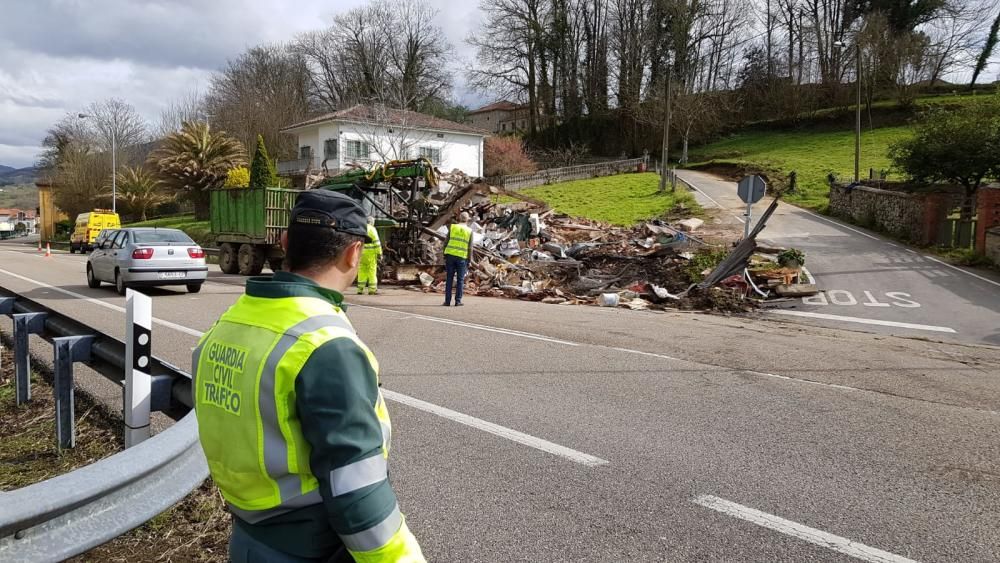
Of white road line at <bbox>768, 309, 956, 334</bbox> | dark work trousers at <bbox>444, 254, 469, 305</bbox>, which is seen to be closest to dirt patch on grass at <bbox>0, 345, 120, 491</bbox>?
dark work trousers at <bbox>444, 254, 469, 305</bbox>

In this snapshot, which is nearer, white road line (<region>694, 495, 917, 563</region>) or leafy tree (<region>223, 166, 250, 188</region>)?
white road line (<region>694, 495, 917, 563</region>)

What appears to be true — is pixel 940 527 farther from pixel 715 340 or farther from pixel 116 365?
pixel 715 340

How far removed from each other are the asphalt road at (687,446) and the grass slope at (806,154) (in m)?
25.1

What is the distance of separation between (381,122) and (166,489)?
3384cm

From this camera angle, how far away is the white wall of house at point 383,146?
38.7m

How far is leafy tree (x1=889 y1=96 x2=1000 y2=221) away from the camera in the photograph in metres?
19.1

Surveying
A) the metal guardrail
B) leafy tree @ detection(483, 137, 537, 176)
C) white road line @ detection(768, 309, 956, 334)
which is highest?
Result: leafy tree @ detection(483, 137, 537, 176)

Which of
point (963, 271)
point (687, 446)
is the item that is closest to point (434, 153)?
point (963, 271)

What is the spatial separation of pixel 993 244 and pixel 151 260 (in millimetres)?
20606

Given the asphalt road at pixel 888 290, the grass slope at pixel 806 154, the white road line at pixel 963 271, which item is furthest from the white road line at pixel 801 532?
the grass slope at pixel 806 154

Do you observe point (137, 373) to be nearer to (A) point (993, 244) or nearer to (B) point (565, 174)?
(A) point (993, 244)

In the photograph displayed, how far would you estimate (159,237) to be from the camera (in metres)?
14.3

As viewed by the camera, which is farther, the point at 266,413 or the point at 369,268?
the point at 369,268

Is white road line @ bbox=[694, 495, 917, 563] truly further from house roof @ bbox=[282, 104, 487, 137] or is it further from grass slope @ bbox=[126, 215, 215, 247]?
grass slope @ bbox=[126, 215, 215, 247]
